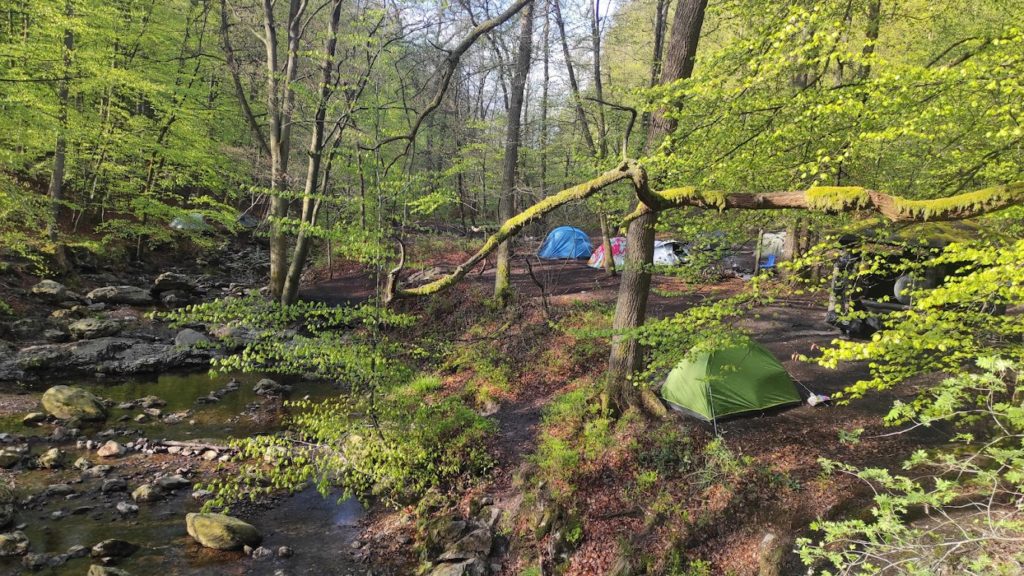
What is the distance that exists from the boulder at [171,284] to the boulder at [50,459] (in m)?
10.7

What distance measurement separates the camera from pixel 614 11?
18828 millimetres

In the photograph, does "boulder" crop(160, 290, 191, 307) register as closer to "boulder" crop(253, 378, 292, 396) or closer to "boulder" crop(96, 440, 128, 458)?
"boulder" crop(253, 378, 292, 396)

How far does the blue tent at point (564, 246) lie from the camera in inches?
862

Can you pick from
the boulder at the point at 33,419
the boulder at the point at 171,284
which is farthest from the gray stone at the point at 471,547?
Result: the boulder at the point at 171,284

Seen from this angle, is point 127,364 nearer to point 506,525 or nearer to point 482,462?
point 482,462

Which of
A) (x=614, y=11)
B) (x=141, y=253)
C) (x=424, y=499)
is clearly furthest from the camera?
(x=141, y=253)

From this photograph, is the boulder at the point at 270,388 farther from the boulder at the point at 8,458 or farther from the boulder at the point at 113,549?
the boulder at the point at 113,549

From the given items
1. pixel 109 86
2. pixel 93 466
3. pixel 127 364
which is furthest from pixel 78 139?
pixel 93 466

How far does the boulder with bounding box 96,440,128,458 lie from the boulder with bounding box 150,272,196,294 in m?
10.5

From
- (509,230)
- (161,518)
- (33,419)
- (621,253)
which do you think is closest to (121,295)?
(33,419)

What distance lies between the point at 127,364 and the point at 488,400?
32.2 ft

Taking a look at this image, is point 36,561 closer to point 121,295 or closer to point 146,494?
point 146,494

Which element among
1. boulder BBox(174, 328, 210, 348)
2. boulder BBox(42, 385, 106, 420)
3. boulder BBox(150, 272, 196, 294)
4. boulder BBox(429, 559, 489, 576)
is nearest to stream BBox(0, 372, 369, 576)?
boulder BBox(42, 385, 106, 420)

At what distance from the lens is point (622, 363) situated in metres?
8.75
